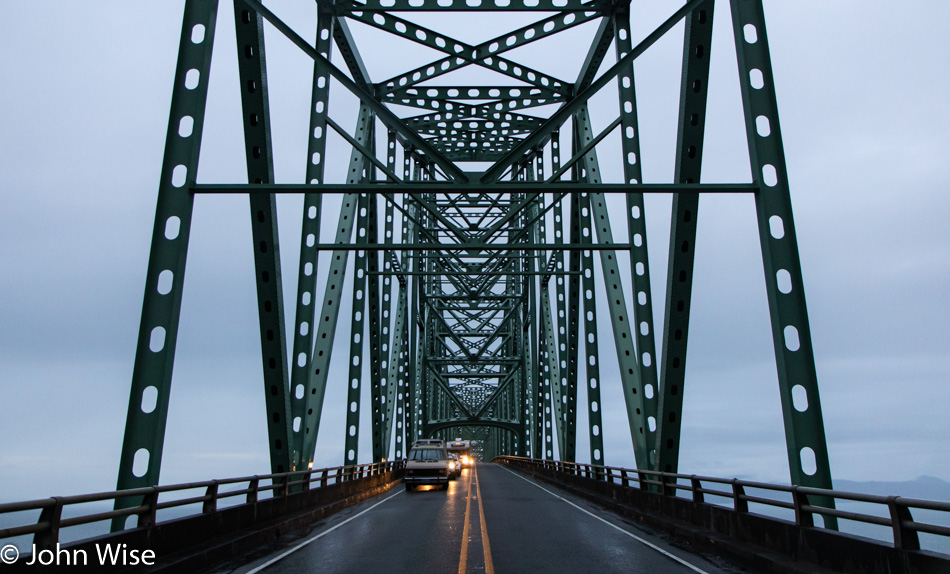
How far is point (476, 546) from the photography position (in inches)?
484

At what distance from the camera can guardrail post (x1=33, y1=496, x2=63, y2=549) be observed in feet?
24.0

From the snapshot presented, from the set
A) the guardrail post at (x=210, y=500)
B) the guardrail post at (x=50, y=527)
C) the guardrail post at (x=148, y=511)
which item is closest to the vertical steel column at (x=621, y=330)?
the guardrail post at (x=210, y=500)

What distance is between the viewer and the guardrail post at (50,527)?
7.32 metres

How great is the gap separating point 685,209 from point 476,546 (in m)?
7.72

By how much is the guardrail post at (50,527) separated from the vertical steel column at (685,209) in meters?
11.3

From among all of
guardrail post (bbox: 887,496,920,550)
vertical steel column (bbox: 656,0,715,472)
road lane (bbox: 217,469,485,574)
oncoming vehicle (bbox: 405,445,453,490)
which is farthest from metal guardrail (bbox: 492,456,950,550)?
oncoming vehicle (bbox: 405,445,453,490)

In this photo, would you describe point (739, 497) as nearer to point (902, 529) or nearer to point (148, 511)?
point (902, 529)

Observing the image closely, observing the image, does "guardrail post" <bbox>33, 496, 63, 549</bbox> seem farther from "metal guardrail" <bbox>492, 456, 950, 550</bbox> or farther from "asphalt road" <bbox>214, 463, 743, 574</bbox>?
"metal guardrail" <bbox>492, 456, 950, 550</bbox>

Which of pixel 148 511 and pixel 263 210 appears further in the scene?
pixel 263 210

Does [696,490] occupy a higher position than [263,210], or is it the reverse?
[263,210]

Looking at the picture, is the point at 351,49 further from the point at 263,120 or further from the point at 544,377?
the point at 544,377

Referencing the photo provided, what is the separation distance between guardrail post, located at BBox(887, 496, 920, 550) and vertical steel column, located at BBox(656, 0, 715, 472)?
810 centimetres

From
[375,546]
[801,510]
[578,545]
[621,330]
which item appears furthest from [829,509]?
[621,330]

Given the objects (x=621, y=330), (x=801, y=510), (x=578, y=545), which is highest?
(x=621, y=330)
